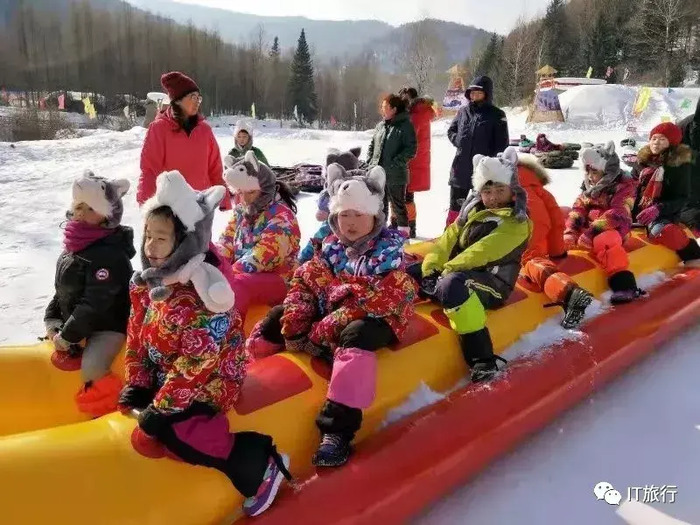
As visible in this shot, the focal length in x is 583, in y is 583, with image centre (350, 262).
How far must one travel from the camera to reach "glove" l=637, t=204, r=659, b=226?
4.73 metres

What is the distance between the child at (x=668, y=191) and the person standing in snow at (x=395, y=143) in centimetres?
204

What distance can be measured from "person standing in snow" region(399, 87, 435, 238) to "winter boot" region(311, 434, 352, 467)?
13.0 ft

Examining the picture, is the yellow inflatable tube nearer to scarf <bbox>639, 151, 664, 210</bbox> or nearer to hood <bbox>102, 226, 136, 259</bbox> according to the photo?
hood <bbox>102, 226, 136, 259</bbox>

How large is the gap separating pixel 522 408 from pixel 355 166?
2080mm

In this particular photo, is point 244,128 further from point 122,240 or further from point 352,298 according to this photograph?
point 352,298

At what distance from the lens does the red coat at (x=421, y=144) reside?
612 centimetres

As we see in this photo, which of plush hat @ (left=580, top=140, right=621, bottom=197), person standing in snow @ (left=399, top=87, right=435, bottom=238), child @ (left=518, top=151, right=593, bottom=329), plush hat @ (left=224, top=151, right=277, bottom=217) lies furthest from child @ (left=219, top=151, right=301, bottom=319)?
person standing in snow @ (left=399, top=87, right=435, bottom=238)

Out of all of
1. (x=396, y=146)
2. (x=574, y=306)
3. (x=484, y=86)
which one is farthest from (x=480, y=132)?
(x=574, y=306)

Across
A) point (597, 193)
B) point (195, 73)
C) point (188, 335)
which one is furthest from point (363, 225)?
point (195, 73)

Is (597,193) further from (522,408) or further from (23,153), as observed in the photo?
(23,153)

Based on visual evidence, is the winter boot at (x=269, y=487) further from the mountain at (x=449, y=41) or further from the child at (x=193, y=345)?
the mountain at (x=449, y=41)

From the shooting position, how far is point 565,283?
11.3ft

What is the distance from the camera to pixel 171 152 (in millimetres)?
4020

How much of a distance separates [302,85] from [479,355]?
40403 millimetres
